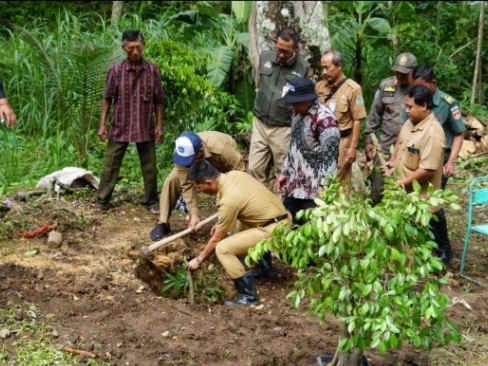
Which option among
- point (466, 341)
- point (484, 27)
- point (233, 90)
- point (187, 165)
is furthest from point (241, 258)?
point (484, 27)

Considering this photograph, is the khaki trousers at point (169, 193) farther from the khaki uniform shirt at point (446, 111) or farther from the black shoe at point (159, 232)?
the khaki uniform shirt at point (446, 111)

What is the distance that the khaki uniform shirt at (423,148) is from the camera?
5895 millimetres

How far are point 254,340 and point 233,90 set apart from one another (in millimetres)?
5644

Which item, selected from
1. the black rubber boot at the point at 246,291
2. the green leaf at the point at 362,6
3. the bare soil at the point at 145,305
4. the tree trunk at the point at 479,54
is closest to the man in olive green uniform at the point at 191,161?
the bare soil at the point at 145,305

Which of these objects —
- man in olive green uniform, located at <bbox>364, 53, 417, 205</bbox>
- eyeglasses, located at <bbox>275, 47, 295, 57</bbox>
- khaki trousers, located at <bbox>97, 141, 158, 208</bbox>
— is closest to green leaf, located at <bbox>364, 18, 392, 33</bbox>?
man in olive green uniform, located at <bbox>364, 53, 417, 205</bbox>

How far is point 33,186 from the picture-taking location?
8.05 m

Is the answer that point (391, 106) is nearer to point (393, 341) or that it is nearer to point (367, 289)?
point (367, 289)

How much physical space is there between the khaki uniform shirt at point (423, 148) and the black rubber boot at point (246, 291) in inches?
62.7

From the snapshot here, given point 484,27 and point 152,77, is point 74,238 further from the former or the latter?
point 484,27

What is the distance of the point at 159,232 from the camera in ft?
22.6

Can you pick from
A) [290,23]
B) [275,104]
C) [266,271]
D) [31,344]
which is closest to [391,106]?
[275,104]

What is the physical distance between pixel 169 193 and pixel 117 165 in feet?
2.88

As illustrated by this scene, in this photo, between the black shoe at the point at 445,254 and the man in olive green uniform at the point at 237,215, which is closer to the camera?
the man in olive green uniform at the point at 237,215

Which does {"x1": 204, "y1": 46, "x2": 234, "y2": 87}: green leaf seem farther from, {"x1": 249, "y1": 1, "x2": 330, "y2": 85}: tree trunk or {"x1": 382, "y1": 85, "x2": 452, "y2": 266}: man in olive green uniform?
{"x1": 382, "y1": 85, "x2": 452, "y2": 266}: man in olive green uniform
